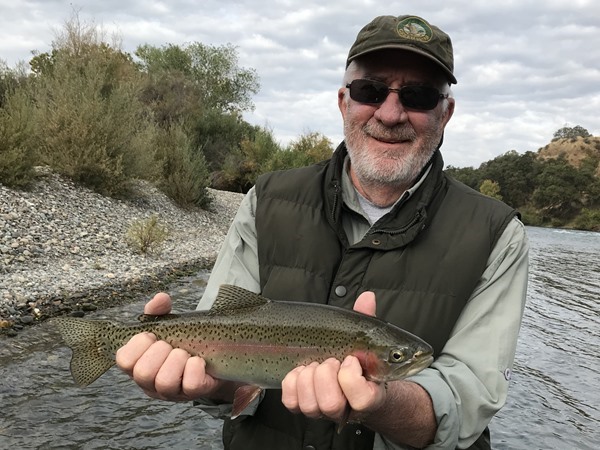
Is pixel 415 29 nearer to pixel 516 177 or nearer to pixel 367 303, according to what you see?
pixel 367 303

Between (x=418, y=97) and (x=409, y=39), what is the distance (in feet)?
1.13

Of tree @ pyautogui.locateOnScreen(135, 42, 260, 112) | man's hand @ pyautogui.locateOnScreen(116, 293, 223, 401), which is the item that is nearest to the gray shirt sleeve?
man's hand @ pyautogui.locateOnScreen(116, 293, 223, 401)

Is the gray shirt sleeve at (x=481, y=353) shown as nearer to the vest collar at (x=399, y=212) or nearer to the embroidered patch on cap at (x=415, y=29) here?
the vest collar at (x=399, y=212)

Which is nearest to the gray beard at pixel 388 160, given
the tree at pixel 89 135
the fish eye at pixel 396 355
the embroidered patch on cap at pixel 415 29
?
→ the embroidered patch on cap at pixel 415 29

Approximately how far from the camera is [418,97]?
322 centimetres

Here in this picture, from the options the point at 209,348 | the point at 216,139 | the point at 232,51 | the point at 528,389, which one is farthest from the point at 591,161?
the point at 209,348

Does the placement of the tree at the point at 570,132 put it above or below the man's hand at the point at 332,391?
above

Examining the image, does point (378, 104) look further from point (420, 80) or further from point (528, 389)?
point (528, 389)

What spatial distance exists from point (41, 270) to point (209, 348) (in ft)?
31.4

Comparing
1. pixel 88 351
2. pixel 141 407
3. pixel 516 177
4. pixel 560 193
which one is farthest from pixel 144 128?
pixel 516 177

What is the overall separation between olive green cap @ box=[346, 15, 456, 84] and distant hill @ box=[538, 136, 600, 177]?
14654cm

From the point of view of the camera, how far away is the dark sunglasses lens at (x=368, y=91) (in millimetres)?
3253

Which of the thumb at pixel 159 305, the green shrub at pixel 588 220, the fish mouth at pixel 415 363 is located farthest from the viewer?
the green shrub at pixel 588 220

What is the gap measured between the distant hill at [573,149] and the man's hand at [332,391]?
485 ft
